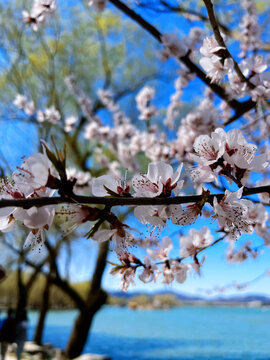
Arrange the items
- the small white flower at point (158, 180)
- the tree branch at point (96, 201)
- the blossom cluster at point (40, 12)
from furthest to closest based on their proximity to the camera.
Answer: the blossom cluster at point (40, 12) < the small white flower at point (158, 180) < the tree branch at point (96, 201)

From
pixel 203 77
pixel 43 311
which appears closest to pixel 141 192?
pixel 203 77

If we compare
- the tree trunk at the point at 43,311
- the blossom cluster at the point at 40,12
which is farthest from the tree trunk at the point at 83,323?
the blossom cluster at the point at 40,12

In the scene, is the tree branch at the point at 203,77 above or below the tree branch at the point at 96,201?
above

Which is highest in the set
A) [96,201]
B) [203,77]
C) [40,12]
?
[40,12]

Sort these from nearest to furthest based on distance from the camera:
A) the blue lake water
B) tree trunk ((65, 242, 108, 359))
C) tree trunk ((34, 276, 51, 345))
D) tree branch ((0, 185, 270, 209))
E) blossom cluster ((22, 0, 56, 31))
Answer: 1. tree branch ((0, 185, 270, 209))
2. blossom cluster ((22, 0, 56, 31))
3. tree trunk ((65, 242, 108, 359))
4. tree trunk ((34, 276, 51, 345))
5. the blue lake water

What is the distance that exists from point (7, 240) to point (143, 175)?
586 centimetres

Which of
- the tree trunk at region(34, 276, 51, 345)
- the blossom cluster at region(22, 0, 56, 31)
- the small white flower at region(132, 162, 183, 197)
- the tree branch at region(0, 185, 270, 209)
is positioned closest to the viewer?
the tree branch at region(0, 185, 270, 209)

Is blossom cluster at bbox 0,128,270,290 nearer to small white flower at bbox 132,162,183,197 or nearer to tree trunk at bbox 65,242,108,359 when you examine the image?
small white flower at bbox 132,162,183,197

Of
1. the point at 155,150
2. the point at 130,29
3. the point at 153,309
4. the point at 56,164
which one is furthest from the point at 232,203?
the point at 153,309

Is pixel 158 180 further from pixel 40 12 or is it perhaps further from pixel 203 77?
pixel 40 12

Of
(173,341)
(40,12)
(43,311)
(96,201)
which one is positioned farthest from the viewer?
(173,341)

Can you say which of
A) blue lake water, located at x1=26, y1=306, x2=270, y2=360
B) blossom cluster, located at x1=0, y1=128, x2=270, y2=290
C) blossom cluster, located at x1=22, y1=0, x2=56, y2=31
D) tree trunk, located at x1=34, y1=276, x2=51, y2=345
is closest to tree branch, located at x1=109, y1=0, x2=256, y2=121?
blossom cluster, located at x1=22, y1=0, x2=56, y2=31

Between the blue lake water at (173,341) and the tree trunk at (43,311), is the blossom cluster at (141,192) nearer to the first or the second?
the blue lake water at (173,341)

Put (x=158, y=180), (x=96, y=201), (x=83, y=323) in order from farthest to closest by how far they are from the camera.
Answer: (x=83, y=323) < (x=158, y=180) < (x=96, y=201)
